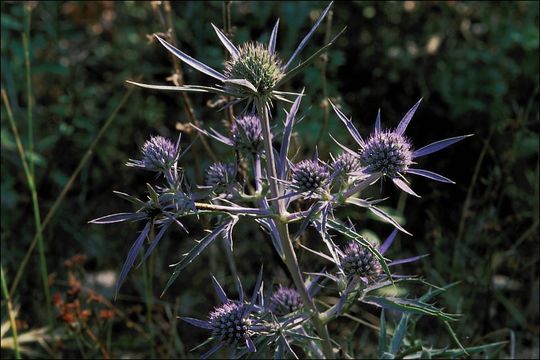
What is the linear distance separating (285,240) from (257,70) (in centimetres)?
44

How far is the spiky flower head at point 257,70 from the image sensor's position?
1.54 metres

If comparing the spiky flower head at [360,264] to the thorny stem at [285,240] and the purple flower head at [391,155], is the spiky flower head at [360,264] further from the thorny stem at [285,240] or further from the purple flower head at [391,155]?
the purple flower head at [391,155]

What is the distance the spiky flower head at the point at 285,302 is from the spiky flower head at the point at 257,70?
645 mm

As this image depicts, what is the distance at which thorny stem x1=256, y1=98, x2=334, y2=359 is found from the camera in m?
1.59

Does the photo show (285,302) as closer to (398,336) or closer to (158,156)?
(398,336)

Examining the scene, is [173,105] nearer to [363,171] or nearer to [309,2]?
[309,2]

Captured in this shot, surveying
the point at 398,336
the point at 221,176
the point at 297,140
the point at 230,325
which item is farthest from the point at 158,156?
the point at 297,140

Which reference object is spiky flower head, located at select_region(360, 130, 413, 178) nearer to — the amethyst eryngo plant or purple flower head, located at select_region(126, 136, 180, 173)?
the amethyst eryngo plant

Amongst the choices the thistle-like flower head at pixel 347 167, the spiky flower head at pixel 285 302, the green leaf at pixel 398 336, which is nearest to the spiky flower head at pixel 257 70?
the thistle-like flower head at pixel 347 167

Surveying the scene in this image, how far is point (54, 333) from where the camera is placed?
2.80 m

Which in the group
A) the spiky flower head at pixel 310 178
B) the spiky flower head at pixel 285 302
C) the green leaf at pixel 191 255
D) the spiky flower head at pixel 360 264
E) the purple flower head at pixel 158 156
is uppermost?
the purple flower head at pixel 158 156

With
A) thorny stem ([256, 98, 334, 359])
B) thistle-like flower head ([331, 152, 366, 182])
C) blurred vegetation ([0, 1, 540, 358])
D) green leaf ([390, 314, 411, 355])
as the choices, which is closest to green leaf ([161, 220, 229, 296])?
thorny stem ([256, 98, 334, 359])

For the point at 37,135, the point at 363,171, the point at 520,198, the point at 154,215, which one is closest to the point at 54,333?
the point at 37,135

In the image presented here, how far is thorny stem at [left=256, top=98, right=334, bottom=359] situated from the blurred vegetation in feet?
2.71
